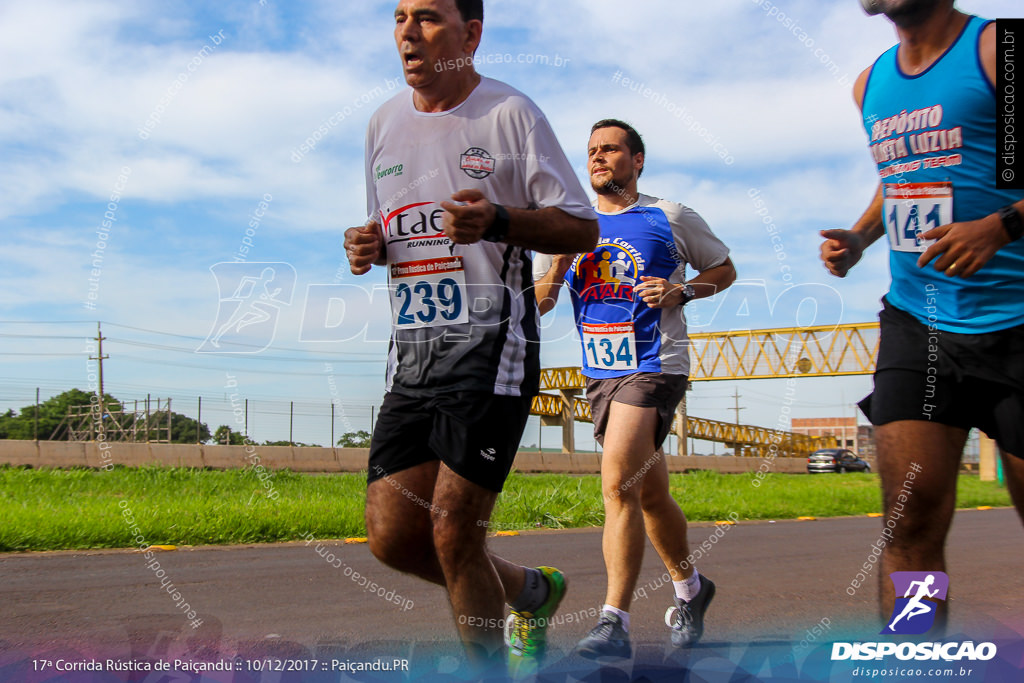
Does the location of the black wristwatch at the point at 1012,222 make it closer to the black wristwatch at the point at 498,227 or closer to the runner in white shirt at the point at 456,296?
the runner in white shirt at the point at 456,296

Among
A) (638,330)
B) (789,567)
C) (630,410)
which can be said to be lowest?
(789,567)

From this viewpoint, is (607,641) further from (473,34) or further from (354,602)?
(473,34)

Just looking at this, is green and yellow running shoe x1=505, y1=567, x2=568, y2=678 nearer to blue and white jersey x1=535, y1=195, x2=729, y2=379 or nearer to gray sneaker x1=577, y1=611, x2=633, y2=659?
gray sneaker x1=577, y1=611, x2=633, y2=659

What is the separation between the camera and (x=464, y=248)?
3.15 meters

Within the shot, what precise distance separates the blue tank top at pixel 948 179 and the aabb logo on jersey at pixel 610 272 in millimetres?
1847

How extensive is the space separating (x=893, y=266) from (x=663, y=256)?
6.00ft

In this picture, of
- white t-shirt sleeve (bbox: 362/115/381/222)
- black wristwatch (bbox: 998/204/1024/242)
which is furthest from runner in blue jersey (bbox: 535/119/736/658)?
black wristwatch (bbox: 998/204/1024/242)

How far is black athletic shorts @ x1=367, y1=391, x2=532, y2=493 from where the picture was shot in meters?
3.00

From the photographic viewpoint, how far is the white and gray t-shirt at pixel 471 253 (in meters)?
3.12

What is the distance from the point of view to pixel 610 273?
4.86 m

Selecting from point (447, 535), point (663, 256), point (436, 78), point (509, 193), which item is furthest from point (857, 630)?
point (436, 78)

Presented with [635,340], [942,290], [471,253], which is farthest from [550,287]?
[942,290]

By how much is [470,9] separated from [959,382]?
6.56 feet

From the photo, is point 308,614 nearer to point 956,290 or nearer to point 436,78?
point 436,78
